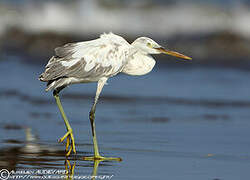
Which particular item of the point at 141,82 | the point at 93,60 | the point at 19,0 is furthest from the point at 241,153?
the point at 19,0

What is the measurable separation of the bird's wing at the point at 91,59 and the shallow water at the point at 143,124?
101cm

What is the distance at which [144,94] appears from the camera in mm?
13375

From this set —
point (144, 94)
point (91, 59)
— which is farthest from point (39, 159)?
point (144, 94)

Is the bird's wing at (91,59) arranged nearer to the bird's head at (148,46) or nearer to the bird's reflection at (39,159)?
the bird's head at (148,46)

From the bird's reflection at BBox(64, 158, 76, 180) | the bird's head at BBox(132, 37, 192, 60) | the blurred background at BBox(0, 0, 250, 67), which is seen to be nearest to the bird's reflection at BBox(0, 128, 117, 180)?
the bird's reflection at BBox(64, 158, 76, 180)

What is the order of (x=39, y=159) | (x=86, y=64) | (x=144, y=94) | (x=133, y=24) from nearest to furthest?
(x=39, y=159), (x=86, y=64), (x=144, y=94), (x=133, y=24)

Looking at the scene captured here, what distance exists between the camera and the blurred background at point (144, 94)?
25.2 ft

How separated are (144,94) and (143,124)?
3084 millimetres

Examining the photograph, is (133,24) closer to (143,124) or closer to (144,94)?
(144,94)

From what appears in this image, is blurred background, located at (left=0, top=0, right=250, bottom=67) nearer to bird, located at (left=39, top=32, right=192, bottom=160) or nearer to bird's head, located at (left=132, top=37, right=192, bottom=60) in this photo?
bird's head, located at (left=132, top=37, right=192, bottom=60)

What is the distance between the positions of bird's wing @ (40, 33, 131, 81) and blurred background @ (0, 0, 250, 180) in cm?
101

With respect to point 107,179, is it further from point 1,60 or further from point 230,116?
point 1,60

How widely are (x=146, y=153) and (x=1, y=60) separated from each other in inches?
409

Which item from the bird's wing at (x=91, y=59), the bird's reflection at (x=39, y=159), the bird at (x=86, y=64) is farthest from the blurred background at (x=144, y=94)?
the bird's wing at (x=91, y=59)
